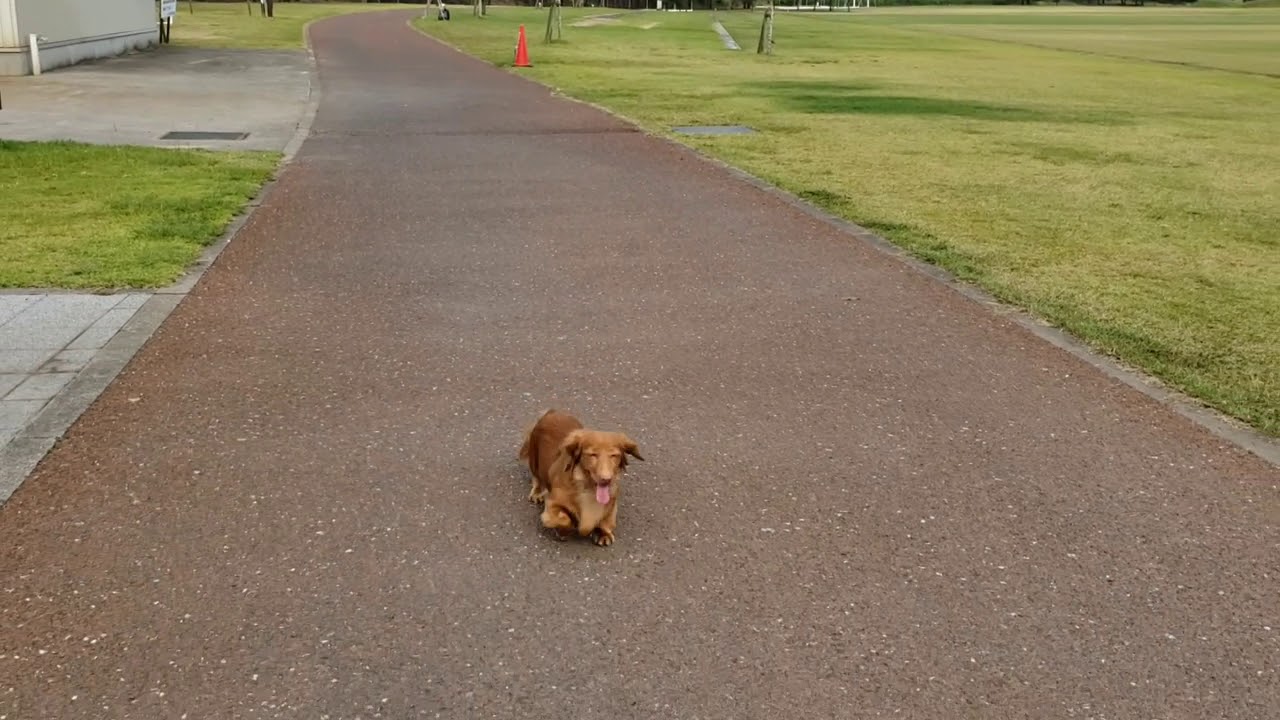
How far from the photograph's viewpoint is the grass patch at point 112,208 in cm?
742

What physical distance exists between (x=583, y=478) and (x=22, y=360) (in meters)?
3.43

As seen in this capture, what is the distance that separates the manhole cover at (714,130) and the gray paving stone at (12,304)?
10.1m

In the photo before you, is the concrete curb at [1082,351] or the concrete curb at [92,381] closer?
the concrete curb at [92,381]

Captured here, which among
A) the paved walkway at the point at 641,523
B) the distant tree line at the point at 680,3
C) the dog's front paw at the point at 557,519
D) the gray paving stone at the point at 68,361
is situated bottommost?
the gray paving stone at the point at 68,361

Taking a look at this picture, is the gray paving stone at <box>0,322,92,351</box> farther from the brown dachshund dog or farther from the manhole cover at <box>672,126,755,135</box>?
the manhole cover at <box>672,126,755,135</box>

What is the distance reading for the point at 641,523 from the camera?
164 inches

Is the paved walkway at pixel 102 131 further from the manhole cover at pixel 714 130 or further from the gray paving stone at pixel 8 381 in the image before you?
the manhole cover at pixel 714 130

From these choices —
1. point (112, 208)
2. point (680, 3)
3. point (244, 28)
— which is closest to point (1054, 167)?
point (112, 208)

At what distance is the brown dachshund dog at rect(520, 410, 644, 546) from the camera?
376 centimetres

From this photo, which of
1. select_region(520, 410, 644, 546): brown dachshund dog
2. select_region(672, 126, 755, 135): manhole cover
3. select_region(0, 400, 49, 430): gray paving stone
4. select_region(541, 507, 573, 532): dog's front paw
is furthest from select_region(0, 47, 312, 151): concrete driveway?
select_region(541, 507, 573, 532): dog's front paw

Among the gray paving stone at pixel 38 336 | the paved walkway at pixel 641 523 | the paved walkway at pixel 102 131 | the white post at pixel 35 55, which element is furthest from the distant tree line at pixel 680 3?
the paved walkway at pixel 641 523

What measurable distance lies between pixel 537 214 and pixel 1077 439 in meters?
5.91

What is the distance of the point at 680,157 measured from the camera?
13.4 meters

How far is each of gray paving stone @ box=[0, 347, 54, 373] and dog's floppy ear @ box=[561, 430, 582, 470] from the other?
317 centimetres
